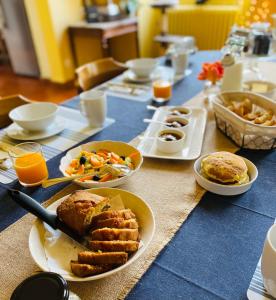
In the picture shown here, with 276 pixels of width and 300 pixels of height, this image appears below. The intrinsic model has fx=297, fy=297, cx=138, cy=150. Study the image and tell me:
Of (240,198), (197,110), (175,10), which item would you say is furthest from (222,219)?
(175,10)

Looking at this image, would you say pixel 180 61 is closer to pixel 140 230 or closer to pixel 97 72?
pixel 97 72

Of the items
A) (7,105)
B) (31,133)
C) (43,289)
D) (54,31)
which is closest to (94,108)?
(31,133)

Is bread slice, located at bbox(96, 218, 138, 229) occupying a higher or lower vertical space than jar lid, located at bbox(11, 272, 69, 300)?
lower

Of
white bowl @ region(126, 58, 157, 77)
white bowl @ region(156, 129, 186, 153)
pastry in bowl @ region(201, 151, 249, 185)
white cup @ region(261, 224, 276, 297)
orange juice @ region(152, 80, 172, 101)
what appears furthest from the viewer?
white bowl @ region(126, 58, 157, 77)

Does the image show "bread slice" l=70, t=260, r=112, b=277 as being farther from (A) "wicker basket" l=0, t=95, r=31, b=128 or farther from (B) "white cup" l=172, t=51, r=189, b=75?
(B) "white cup" l=172, t=51, r=189, b=75

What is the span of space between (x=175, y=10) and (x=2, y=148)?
311cm

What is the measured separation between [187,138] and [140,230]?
510 millimetres

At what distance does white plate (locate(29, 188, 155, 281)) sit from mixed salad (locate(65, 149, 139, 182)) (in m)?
0.11

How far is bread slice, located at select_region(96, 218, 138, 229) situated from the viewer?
0.65m

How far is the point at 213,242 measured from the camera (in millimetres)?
691

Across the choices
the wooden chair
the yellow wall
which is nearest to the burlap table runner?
the wooden chair

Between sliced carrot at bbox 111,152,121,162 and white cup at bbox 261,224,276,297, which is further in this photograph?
sliced carrot at bbox 111,152,121,162

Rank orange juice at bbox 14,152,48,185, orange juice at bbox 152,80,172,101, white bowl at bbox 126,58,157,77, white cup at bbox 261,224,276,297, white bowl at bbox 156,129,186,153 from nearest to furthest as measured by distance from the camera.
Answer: white cup at bbox 261,224,276,297 < orange juice at bbox 14,152,48,185 < white bowl at bbox 156,129,186,153 < orange juice at bbox 152,80,172,101 < white bowl at bbox 126,58,157,77

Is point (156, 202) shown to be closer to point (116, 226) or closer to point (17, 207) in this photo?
point (116, 226)
